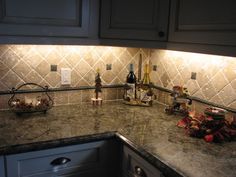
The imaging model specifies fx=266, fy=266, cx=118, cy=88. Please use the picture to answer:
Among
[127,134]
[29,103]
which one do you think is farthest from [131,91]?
[29,103]

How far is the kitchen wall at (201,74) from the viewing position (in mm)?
1470

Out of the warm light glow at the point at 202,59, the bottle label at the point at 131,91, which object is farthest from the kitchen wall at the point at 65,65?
the warm light glow at the point at 202,59

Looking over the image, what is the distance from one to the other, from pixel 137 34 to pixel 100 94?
2.04 feet

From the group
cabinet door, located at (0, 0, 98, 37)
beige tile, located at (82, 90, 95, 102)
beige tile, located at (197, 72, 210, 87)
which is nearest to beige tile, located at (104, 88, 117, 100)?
beige tile, located at (82, 90, 95, 102)

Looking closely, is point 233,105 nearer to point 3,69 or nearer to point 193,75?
point 193,75

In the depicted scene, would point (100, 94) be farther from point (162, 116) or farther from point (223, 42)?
point (223, 42)

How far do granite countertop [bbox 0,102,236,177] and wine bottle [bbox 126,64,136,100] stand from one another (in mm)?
145

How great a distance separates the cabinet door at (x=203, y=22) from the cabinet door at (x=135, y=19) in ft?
0.24

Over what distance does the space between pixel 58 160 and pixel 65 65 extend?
0.74 metres

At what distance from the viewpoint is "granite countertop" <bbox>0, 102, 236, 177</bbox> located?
1106 millimetres

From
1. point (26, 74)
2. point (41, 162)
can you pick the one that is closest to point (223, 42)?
point (41, 162)

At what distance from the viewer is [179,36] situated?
136 centimetres

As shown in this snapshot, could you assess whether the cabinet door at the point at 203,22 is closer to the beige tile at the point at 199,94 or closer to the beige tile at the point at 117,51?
the beige tile at the point at 199,94

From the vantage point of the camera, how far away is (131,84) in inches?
77.0
